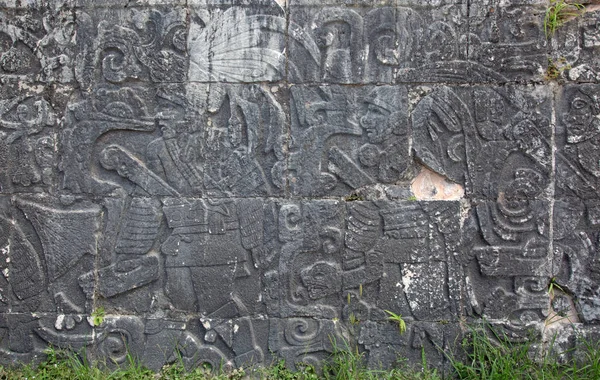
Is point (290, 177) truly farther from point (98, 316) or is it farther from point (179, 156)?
point (98, 316)

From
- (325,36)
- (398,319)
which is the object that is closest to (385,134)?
(325,36)

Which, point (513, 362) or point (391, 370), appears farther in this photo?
point (391, 370)

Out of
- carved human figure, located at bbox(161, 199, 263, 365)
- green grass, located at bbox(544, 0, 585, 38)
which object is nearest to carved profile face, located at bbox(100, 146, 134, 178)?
carved human figure, located at bbox(161, 199, 263, 365)

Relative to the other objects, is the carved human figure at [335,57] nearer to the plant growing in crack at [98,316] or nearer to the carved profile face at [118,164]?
the carved profile face at [118,164]

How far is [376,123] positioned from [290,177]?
26.4 inches

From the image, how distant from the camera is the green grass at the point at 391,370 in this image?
11.8 feet

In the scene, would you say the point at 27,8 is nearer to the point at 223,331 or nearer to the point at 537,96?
the point at 223,331

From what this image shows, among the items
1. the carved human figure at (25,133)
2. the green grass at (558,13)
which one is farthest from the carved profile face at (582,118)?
the carved human figure at (25,133)

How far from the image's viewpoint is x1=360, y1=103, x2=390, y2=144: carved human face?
374 cm

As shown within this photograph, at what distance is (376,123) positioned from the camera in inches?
147

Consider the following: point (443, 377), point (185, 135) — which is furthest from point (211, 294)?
point (443, 377)

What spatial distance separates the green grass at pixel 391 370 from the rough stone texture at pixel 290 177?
79mm

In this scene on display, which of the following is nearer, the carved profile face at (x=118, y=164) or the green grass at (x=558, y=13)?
the green grass at (x=558, y=13)

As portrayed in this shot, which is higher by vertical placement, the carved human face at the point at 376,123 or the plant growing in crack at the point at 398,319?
the carved human face at the point at 376,123
